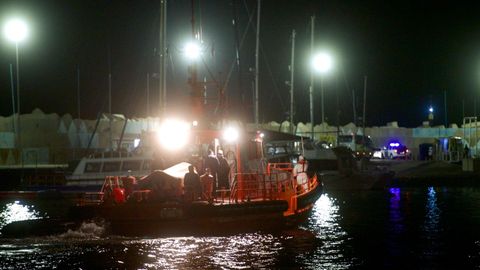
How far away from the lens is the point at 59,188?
109 ft

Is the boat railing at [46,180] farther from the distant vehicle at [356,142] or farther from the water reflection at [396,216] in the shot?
the distant vehicle at [356,142]

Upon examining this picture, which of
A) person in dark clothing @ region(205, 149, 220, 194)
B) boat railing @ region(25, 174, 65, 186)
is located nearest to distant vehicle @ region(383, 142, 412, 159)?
boat railing @ region(25, 174, 65, 186)

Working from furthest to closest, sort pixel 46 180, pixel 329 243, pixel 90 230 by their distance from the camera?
pixel 46 180 < pixel 329 243 < pixel 90 230

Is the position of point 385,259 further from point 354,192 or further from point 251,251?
point 354,192

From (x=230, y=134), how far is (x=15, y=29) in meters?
24.9

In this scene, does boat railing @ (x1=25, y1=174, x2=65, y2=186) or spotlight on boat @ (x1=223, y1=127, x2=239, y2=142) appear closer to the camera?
spotlight on boat @ (x1=223, y1=127, x2=239, y2=142)

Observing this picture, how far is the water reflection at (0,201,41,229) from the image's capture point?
24.6 m

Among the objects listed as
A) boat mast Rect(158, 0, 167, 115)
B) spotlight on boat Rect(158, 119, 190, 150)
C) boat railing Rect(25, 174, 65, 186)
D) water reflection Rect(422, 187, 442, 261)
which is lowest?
water reflection Rect(422, 187, 442, 261)

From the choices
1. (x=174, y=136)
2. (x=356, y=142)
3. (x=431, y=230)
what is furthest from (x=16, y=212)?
(x=356, y=142)

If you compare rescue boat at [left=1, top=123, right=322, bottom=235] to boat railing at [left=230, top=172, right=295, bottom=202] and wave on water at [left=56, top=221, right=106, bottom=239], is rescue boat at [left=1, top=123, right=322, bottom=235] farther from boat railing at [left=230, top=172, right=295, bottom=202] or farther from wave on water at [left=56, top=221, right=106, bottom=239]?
wave on water at [left=56, top=221, right=106, bottom=239]

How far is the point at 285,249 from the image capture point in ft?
57.5

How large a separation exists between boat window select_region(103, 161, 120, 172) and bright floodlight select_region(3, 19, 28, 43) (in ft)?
38.9

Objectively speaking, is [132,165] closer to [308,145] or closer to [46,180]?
[46,180]

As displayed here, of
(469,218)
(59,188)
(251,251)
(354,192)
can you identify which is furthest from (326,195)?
(251,251)
